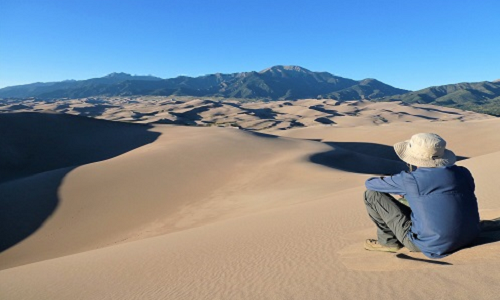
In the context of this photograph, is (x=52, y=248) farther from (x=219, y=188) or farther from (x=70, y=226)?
(x=219, y=188)

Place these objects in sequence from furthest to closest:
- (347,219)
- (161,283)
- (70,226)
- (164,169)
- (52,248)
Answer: (164,169) < (70,226) < (52,248) < (347,219) < (161,283)

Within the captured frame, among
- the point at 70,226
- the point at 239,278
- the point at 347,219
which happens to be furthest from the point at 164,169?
the point at 239,278

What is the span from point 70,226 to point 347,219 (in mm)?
8872

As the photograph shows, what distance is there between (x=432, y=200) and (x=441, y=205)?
0.07 metres

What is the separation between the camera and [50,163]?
23.6 meters

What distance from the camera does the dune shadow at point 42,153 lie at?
11.5 m

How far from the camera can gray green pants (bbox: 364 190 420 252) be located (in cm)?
327

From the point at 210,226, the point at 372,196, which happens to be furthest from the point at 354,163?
the point at 372,196

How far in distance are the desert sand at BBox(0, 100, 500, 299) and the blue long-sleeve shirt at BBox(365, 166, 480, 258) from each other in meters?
0.20

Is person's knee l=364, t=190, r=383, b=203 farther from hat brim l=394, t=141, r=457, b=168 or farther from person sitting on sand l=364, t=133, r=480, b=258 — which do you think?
hat brim l=394, t=141, r=457, b=168

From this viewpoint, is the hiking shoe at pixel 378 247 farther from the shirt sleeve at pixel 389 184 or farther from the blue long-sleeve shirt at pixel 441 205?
the shirt sleeve at pixel 389 184

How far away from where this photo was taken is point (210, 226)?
25.8 feet

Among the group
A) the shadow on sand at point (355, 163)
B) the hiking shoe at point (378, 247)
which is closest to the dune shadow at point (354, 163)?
the shadow on sand at point (355, 163)

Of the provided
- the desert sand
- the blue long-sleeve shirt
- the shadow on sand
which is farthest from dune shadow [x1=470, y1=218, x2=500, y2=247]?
the shadow on sand
